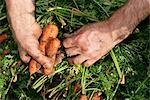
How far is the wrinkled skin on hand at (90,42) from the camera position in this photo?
1.85m

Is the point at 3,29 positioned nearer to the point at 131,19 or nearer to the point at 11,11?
the point at 11,11

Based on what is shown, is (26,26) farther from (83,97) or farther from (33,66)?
(83,97)

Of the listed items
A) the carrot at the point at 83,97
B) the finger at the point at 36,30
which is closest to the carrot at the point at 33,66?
the finger at the point at 36,30

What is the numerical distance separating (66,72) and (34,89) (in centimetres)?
26

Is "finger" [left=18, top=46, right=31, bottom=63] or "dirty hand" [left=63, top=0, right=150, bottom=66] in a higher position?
"dirty hand" [left=63, top=0, right=150, bottom=66]

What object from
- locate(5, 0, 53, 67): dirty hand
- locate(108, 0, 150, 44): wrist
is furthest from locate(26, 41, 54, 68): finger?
locate(108, 0, 150, 44): wrist

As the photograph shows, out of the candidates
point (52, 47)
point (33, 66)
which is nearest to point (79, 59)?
point (52, 47)

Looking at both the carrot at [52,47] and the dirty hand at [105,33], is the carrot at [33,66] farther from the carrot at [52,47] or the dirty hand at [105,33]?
the dirty hand at [105,33]

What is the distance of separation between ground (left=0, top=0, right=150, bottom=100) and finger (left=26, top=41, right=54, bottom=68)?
6 centimetres

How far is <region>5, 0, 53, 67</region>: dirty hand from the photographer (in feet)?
6.57

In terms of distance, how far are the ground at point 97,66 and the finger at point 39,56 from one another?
2.5 inches

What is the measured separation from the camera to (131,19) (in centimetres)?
187

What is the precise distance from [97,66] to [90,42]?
0.19 m

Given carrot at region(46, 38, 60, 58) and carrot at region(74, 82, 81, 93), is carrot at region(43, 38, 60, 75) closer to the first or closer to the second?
carrot at region(46, 38, 60, 58)
